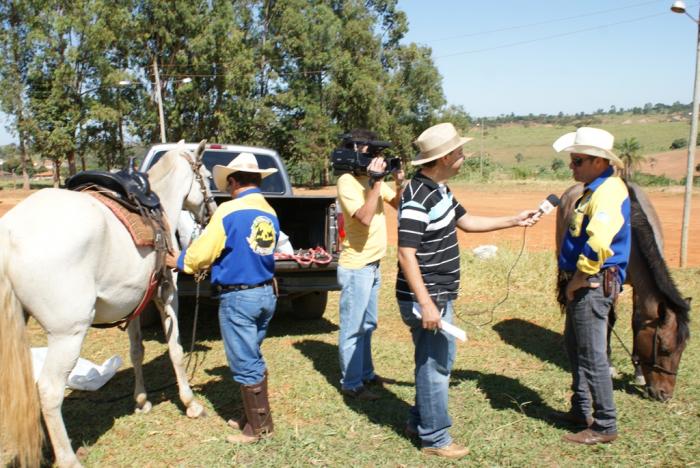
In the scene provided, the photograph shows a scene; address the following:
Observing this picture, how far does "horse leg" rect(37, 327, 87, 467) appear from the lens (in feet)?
10.1

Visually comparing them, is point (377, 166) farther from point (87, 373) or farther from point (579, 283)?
point (87, 373)

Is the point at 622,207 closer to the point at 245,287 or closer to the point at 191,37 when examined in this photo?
the point at 245,287

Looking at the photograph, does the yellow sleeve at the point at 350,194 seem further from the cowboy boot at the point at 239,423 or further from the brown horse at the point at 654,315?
the brown horse at the point at 654,315

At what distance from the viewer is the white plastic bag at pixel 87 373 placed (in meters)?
4.47

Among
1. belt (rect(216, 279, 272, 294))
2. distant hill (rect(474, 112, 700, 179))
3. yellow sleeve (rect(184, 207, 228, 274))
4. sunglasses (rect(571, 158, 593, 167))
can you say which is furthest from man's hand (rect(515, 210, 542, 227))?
distant hill (rect(474, 112, 700, 179))

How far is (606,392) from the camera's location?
345 cm

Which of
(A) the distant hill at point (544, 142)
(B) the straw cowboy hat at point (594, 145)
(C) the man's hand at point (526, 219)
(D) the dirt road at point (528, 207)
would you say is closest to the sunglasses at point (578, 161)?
(B) the straw cowboy hat at point (594, 145)

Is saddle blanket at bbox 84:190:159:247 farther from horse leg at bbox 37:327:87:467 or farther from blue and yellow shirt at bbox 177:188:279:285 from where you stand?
horse leg at bbox 37:327:87:467

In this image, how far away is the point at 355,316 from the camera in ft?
13.9

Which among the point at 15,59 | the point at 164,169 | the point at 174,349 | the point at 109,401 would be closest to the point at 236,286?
the point at 174,349

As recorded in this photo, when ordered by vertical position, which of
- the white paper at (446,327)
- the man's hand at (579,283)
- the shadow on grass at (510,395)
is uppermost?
the man's hand at (579,283)

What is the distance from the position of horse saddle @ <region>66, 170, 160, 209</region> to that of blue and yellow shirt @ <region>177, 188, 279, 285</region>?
0.62 m

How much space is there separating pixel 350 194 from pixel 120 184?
1.53 m

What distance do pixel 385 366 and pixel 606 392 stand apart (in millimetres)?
1998
